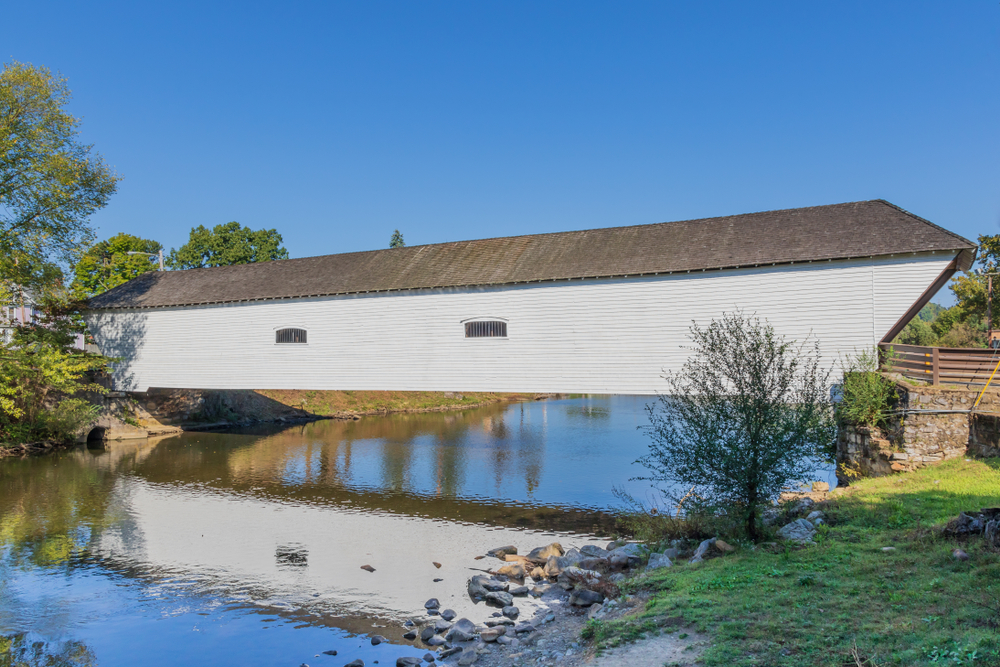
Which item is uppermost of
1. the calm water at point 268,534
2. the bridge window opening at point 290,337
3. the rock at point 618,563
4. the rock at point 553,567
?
the bridge window opening at point 290,337

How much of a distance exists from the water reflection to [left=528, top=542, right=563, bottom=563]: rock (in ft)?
3.21

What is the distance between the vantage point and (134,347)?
67.9ft

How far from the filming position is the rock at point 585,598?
7453 mm

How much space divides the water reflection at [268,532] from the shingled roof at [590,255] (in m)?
5.25

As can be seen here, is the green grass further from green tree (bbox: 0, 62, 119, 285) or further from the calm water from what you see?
green tree (bbox: 0, 62, 119, 285)

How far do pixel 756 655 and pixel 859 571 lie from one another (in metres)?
2.11

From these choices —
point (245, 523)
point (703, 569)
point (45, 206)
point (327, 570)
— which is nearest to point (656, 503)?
point (703, 569)

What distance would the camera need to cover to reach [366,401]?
1335 inches

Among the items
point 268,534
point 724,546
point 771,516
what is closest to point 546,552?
point 724,546

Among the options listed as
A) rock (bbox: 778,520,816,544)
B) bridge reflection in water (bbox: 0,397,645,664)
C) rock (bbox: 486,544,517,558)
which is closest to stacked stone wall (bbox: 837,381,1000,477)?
rock (bbox: 778,520,816,544)

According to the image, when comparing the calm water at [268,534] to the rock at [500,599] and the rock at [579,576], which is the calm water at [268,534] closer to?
the rock at [500,599]

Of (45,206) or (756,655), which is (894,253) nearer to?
(756,655)

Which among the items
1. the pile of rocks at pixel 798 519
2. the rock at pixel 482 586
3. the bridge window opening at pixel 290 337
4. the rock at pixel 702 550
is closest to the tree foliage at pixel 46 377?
the bridge window opening at pixel 290 337

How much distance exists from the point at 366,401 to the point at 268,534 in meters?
22.5
